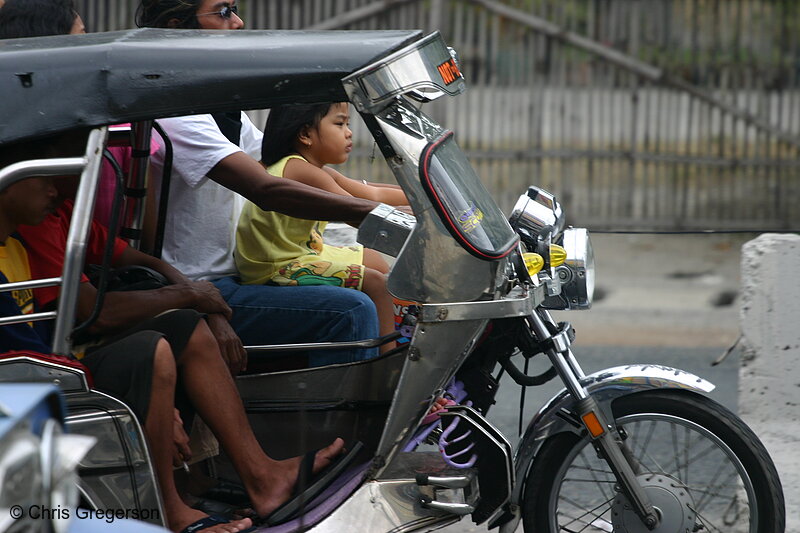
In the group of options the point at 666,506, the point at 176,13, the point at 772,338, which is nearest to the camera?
the point at 666,506

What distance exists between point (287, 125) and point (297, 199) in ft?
1.87

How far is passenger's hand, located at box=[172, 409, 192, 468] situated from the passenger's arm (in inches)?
25.3

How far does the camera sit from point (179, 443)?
2984 millimetres

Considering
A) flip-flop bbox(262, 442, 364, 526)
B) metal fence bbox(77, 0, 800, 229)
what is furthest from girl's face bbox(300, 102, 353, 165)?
metal fence bbox(77, 0, 800, 229)

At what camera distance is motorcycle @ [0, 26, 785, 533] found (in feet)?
8.82

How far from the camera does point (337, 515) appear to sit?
116 inches

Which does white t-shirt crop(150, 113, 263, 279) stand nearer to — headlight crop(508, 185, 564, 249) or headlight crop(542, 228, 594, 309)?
headlight crop(508, 185, 564, 249)

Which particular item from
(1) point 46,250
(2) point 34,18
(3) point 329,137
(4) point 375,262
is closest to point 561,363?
(4) point 375,262

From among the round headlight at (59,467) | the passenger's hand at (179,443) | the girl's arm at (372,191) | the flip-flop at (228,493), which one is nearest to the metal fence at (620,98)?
the girl's arm at (372,191)

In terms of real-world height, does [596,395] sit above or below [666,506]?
above

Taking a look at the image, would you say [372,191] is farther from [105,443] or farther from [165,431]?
[105,443]

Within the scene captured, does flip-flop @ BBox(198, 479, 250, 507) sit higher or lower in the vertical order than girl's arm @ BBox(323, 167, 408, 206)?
lower

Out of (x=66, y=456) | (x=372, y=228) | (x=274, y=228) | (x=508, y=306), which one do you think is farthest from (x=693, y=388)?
(x=66, y=456)

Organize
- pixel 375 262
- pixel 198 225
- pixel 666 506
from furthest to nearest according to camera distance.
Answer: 1. pixel 375 262
2. pixel 198 225
3. pixel 666 506
